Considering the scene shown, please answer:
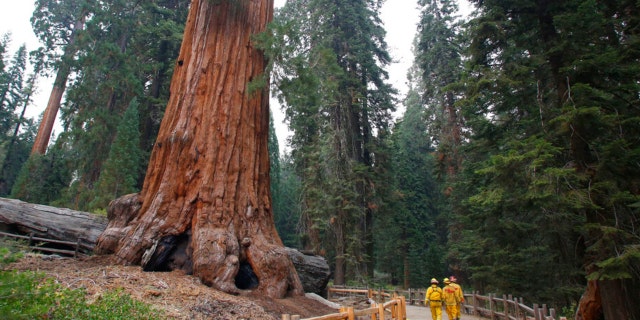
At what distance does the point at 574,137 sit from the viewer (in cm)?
910

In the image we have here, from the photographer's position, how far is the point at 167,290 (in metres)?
5.90

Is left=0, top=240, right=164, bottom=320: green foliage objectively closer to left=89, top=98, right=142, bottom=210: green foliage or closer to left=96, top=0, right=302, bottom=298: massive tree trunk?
left=96, top=0, right=302, bottom=298: massive tree trunk

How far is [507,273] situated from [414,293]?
24.1 feet

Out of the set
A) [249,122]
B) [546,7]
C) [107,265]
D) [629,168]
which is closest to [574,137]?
[629,168]

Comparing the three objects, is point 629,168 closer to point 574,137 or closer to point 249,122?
point 574,137

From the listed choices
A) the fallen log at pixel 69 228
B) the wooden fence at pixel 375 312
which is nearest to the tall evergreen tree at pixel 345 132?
the wooden fence at pixel 375 312

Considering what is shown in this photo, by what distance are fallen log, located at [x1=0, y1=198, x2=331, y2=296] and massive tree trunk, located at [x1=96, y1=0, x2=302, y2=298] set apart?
2.19 meters

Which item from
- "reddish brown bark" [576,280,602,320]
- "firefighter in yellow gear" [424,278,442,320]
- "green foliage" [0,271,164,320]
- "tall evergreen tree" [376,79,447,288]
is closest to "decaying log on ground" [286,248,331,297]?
"firefighter in yellow gear" [424,278,442,320]

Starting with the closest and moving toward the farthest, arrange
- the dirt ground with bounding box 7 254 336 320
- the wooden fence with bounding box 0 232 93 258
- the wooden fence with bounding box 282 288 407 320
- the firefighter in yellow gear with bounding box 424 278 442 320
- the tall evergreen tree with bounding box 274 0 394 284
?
the dirt ground with bounding box 7 254 336 320 < the wooden fence with bounding box 282 288 407 320 < the firefighter in yellow gear with bounding box 424 278 442 320 < the wooden fence with bounding box 0 232 93 258 < the tall evergreen tree with bounding box 274 0 394 284

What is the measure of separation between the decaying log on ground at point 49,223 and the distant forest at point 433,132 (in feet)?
9.53

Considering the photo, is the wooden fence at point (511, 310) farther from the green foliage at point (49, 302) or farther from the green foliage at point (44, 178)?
the green foliage at point (44, 178)

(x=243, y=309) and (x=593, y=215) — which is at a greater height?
(x=593, y=215)

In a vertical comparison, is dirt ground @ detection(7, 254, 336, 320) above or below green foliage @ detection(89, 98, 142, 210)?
below

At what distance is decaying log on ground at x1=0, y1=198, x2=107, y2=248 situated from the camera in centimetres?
1051
